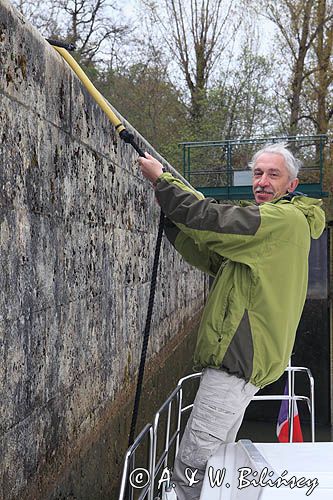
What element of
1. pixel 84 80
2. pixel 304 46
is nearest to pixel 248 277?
pixel 84 80

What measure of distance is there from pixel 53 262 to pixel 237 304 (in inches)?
37.9

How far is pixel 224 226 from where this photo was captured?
9.12 feet

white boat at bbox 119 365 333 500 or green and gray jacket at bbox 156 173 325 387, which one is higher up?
green and gray jacket at bbox 156 173 325 387

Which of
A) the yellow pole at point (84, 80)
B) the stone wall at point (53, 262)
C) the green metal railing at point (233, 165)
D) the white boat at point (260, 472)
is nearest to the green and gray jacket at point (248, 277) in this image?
the white boat at point (260, 472)

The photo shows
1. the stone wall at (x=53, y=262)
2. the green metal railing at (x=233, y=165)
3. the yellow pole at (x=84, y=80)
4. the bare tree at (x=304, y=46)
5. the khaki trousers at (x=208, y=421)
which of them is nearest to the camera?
the stone wall at (x=53, y=262)

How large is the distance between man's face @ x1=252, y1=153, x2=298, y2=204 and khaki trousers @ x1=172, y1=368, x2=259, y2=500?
32.3 inches

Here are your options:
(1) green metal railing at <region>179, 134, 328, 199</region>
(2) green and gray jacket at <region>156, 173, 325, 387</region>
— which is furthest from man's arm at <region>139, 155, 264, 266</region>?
(1) green metal railing at <region>179, 134, 328, 199</region>

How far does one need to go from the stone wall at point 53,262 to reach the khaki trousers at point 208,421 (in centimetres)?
65

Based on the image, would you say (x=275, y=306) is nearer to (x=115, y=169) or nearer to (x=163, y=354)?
(x=115, y=169)

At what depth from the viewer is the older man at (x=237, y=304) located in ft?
9.21

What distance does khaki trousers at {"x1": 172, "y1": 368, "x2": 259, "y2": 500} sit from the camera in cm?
284

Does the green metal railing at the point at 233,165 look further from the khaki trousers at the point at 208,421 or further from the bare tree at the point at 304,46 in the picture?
the khaki trousers at the point at 208,421

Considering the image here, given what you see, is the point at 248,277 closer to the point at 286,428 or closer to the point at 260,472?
the point at 260,472

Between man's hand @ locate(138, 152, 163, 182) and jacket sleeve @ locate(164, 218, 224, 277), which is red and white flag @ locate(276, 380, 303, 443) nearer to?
jacket sleeve @ locate(164, 218, 224, 277)
